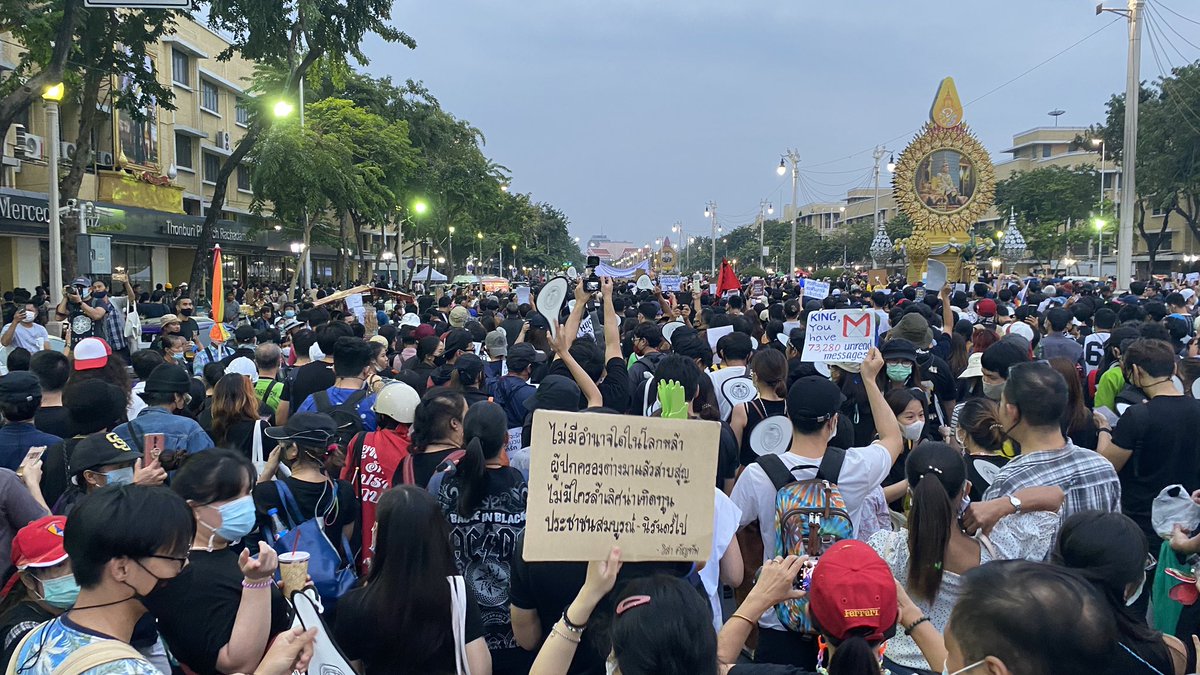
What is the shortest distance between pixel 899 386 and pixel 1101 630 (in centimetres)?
419

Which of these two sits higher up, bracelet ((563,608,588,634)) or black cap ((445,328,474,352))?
black cap ((445,328,474,352))

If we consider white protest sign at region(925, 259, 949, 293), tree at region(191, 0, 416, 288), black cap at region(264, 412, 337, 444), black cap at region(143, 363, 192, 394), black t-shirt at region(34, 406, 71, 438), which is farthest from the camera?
tree at region(191, 0, 416, 288)

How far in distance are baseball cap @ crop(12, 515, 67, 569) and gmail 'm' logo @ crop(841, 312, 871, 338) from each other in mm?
4713

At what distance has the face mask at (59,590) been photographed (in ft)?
9.30

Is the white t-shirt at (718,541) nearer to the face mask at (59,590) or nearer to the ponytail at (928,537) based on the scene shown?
the ponytail at (928,537)

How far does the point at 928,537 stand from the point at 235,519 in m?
2.44

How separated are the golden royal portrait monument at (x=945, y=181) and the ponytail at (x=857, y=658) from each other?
33.2 m

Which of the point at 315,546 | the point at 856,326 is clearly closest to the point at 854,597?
the point at 315,546

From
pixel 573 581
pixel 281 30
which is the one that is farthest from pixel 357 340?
pixel 281 30

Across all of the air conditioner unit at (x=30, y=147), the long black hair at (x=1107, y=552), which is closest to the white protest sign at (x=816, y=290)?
the long black hair at (x=1107, y=552)

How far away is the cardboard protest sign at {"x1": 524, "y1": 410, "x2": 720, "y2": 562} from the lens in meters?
2.55

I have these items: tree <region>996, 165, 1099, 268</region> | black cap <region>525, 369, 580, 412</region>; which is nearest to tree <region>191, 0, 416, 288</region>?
black cap <region>525, 369, 580, 412</region>

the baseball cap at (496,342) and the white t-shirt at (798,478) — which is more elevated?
the baseball cap at (496,342)

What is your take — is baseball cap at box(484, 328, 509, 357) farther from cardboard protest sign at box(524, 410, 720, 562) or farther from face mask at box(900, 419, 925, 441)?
cardboard protest sign at box(524, 410, 720, 562)
